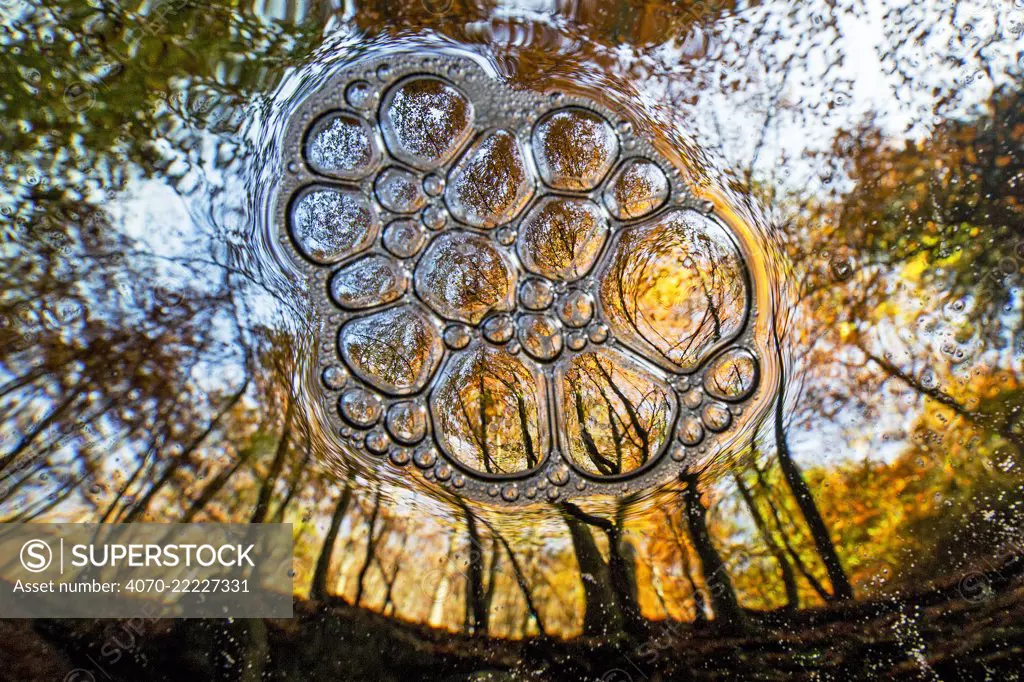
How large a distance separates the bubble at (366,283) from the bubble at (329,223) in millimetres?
22

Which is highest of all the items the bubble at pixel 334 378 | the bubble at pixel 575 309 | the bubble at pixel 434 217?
the bubble at pixel 434 217

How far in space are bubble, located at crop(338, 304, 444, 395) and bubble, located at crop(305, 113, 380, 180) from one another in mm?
191

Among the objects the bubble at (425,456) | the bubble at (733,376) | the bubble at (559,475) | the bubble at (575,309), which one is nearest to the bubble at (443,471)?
the bubble at (425,456)

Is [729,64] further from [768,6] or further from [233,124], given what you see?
[233,124]

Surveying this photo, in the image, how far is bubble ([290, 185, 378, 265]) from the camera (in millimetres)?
852

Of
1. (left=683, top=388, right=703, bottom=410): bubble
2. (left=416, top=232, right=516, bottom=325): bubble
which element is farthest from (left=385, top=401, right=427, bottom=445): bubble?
(left=683, top=388, right=703, bottom=410): bubble

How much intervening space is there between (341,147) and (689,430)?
1.89 ft

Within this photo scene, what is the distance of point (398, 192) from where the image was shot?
857 mm

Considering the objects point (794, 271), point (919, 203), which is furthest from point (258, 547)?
point (919, 203)

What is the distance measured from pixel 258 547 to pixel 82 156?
523 millimetres

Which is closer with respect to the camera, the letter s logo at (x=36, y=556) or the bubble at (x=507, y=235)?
the letter s logo at (x=36, y=556)

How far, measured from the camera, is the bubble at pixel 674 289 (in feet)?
2.82

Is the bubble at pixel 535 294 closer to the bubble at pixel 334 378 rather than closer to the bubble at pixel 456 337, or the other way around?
the bubble at pixel 456 337

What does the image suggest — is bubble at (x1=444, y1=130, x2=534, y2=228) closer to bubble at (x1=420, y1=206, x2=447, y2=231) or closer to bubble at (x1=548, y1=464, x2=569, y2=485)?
bubble at (x1=420, y1=206, x2=447, y2=231)
